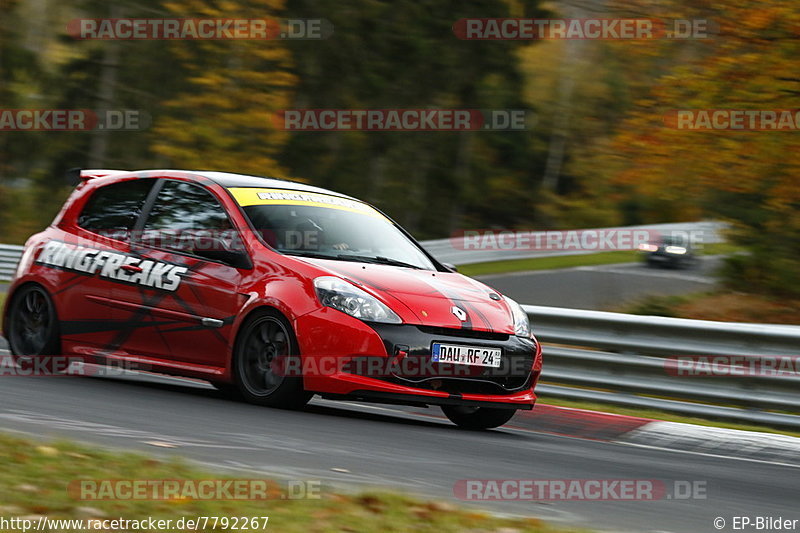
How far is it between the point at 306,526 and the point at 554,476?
2.12m

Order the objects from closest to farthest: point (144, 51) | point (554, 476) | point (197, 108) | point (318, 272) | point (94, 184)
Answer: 1. point (554, 476)
2. point (318, 272)
3. point (94, 184)
4. point (197, 108)
5. point (144, 51)

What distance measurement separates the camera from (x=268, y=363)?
25.4ft

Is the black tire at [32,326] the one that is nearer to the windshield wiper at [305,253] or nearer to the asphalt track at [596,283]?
the windshield wiper at [305,253]

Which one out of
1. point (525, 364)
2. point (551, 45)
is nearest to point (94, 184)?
point (525, 364)

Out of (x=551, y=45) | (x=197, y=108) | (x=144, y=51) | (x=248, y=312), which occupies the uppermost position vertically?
(x=551, y=45)

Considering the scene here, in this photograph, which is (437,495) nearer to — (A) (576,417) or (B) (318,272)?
(B) (318,272)

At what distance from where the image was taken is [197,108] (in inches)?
→ 1291
